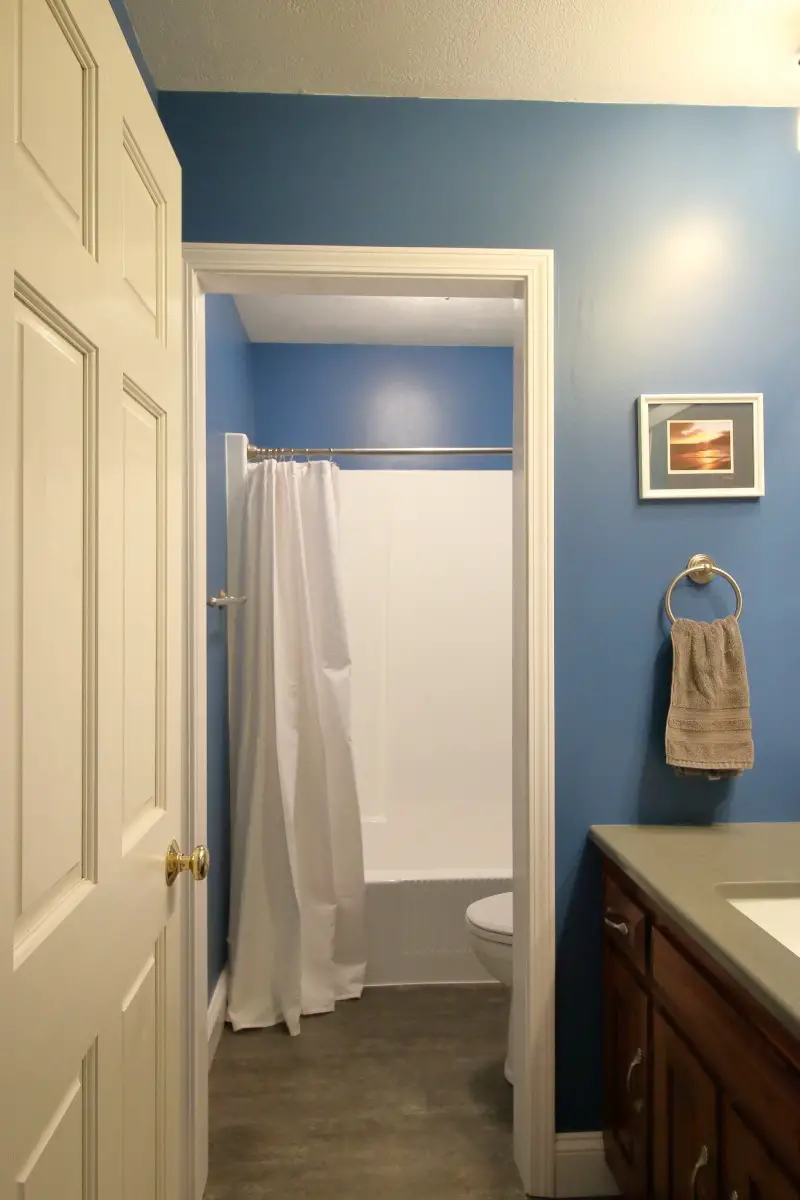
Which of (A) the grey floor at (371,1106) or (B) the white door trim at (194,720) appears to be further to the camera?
(A) the grey floor at (371,1106)

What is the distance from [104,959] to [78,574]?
46cm

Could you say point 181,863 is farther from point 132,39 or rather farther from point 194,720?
point 132,39

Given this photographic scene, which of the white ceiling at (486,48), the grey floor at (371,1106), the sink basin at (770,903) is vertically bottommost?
the grey floor at (371,1106)

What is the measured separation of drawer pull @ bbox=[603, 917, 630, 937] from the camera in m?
1.78

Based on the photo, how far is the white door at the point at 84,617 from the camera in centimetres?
76

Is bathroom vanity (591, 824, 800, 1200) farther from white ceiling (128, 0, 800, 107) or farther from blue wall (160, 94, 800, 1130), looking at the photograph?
white ceiling (128, 0, 800, 107)

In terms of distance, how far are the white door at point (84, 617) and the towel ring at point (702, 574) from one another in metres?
1.19

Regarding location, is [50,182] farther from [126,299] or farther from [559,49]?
[559,49]

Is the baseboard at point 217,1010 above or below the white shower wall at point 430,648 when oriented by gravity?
below

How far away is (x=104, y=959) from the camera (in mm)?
996

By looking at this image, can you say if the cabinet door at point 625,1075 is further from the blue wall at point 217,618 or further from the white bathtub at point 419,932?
the blue wall at point 217,618

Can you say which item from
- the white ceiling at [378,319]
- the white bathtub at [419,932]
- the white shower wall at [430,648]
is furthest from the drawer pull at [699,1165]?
the white ceiling at [378,319]

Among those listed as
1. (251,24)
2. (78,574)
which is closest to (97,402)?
(78,574)

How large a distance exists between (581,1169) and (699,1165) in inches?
30.1
